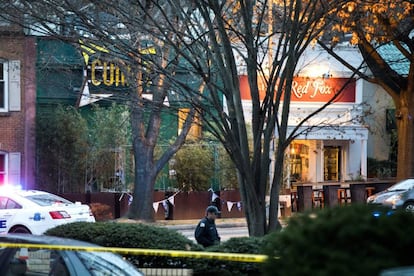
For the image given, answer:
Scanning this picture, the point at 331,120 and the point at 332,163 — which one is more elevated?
the point at 331,120

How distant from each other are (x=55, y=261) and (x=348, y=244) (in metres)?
3.50

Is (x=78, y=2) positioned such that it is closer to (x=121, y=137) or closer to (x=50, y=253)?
(x=50, y=253)

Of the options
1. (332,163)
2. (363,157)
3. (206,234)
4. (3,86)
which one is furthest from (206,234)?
(332,163)

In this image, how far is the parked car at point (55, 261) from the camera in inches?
244

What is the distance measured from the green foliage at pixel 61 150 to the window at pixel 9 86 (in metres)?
1.28

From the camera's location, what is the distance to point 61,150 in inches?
1046

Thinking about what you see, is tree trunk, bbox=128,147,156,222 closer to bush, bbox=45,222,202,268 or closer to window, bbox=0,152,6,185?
window, bbox=0,152,6,185

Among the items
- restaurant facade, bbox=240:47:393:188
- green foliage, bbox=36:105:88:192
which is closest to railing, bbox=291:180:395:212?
restaurant facade, bbox=240:47:393:188

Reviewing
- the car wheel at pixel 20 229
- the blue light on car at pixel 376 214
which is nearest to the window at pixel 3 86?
the car wheel at pixel 20 229

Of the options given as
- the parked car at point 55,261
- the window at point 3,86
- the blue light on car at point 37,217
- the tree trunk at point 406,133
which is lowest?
the blue light on car at point 37,217

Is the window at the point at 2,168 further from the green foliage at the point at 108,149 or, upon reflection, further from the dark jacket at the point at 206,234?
the dark jacket at the point at 206,234

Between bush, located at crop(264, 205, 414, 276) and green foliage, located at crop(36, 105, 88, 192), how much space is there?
75.7ft

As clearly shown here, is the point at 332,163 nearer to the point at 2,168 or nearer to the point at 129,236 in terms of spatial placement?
the point at 2,168

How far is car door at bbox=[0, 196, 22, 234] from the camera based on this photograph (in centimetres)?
1623
